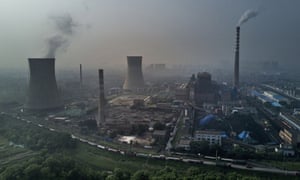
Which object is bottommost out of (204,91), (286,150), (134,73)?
(286,150)

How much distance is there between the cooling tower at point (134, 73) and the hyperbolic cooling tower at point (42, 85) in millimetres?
7359

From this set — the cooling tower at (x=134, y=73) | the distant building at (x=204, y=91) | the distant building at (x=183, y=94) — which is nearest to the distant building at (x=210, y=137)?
the distant building at (x=204, y=91)

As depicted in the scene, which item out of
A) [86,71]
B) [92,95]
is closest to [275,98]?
[92,95]

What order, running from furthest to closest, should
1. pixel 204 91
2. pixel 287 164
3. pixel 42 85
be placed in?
pixel 204 91
pixel 42 85
pixel 287 164

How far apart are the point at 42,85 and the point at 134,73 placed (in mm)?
8703

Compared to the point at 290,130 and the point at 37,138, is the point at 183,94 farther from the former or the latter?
the point at 37,138

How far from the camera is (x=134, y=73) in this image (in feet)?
64.3

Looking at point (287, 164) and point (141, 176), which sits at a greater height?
point (141, 176)

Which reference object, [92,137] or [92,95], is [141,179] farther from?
[92,95]

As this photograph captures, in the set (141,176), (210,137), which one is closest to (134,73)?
(210,137)

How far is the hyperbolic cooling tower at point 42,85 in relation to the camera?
1150 cm

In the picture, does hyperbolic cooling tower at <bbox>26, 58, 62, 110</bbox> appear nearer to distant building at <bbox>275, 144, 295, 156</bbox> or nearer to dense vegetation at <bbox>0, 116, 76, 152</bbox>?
dense vegetation at <bbox>0, 116, 76, 152</bbox>

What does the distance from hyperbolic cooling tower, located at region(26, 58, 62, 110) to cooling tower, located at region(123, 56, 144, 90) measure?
290 inches

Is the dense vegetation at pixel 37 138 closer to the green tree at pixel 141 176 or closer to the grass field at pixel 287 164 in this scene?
the green tree at pixel 141 176
